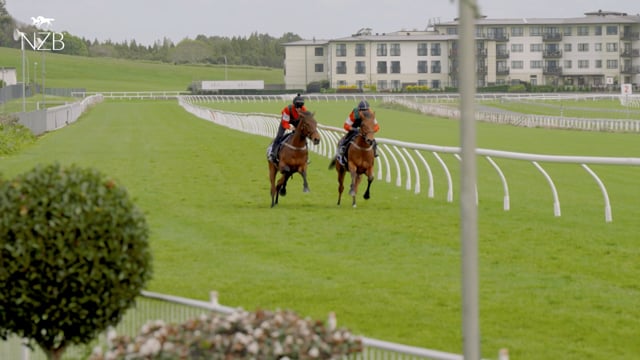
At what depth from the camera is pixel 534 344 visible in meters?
8.59

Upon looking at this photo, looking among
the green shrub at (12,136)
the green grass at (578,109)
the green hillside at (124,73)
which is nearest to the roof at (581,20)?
the green grass at (578,109)

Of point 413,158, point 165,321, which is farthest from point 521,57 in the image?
point 165,321

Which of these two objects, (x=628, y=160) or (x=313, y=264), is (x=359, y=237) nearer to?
(x=313, y=264)

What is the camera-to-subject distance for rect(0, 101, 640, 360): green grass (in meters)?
9.33

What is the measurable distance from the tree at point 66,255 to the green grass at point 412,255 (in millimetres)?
2438

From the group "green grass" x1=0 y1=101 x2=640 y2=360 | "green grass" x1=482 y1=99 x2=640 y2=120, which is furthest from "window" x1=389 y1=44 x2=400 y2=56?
"green grass" x1=0 y1=101 x2=640 y2=360

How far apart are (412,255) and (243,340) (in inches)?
322

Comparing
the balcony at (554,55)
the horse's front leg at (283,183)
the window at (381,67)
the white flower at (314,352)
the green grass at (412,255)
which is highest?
the balcony at (554,55)

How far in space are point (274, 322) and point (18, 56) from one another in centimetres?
16143

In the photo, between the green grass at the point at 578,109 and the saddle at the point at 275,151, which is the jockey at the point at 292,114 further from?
the green grass at the point at 578,109

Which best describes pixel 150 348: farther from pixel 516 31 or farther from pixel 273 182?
pixel 516 31

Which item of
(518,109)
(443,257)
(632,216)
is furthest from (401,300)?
(518,109)

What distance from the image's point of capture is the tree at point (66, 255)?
6.73 metres

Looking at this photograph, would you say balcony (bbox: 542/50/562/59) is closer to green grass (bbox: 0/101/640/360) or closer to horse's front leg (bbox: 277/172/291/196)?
green grass (bbox: 0/101/640/360)
